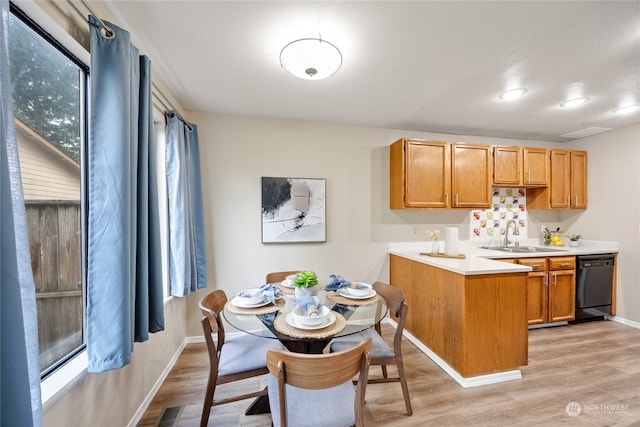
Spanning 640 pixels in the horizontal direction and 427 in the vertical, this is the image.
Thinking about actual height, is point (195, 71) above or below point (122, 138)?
above

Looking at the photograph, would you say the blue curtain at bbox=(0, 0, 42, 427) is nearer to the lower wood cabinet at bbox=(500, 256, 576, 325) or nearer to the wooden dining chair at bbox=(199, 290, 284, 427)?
the wooden dining chair at bbox=(199, 290, 284, 427)

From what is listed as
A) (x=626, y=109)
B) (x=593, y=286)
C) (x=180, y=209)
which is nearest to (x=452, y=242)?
(x=593, y=286)

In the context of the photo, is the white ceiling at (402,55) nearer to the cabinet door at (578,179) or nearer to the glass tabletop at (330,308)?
the cabinet door at (578,179)

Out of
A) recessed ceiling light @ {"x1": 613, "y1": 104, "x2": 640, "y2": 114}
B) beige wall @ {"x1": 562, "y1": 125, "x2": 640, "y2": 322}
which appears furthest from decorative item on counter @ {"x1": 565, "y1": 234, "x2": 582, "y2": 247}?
recessed ceiling light @ {"x1": 613, "y1": 104, "x2": 640, "y2": 114}

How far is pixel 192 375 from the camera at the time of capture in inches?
90.4

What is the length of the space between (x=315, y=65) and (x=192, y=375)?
2648 millimetres

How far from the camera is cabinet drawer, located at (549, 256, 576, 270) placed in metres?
3.18

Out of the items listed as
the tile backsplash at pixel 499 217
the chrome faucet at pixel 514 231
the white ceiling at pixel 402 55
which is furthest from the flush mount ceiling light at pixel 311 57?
the chrome faucet at pixel 514 231

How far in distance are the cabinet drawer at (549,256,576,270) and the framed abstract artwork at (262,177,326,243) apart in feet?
9.11

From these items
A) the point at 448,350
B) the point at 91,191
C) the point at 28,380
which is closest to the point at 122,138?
the point at 91,191

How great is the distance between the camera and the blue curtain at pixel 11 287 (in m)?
0.71

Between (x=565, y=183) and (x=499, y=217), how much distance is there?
952 mm

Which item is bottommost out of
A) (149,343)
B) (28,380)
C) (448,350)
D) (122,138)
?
(448,350)

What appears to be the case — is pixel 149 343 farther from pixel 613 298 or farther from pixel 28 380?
pixel 613 298
